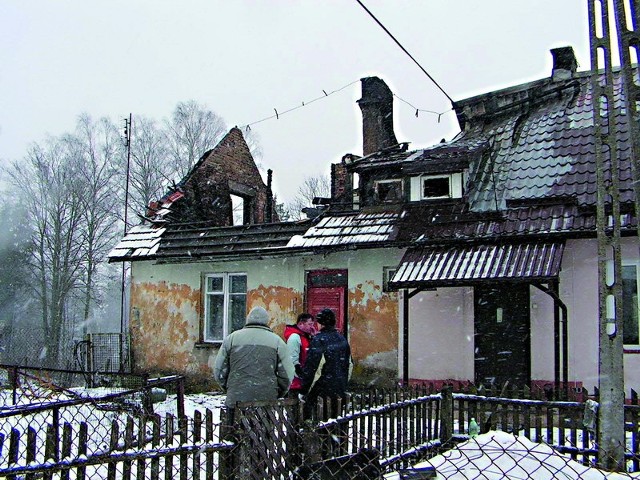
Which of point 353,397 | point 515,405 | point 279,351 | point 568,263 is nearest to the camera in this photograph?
point 353,397

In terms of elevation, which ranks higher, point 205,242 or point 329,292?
point 205,242

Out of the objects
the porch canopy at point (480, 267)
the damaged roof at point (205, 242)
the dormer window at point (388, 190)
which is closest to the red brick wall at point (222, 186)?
the damaged roof at point (205, 242)

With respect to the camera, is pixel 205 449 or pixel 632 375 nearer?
pixel 205 449

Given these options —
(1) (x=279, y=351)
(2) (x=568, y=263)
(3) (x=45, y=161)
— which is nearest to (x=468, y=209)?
(2) (x=568, y=263)

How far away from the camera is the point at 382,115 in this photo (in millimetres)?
22750

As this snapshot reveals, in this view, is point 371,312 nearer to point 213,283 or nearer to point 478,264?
point 478,264

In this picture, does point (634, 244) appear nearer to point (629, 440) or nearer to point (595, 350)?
point (595, 350)

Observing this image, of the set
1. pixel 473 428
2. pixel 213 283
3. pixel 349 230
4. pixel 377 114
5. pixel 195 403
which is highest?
pixel 377 114

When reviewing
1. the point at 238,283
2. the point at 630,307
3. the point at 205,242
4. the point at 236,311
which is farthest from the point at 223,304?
the point at 630,307

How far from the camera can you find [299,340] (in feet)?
29.7

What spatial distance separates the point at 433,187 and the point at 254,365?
9.28 meters

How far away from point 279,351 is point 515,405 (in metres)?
2.99

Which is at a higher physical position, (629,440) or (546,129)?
(546,129)

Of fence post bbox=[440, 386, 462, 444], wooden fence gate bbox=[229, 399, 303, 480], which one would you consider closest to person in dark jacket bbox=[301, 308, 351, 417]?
fence post bbox=[440, 386, 462, 444]
